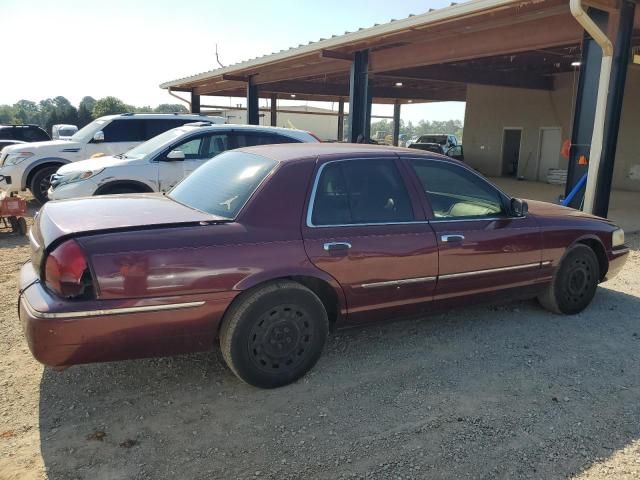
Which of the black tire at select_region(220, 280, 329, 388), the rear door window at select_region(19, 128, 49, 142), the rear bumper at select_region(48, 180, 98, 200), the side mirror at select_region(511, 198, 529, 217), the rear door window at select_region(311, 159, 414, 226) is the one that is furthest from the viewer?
the rear door window at select_region(19, 128, 49, 142)

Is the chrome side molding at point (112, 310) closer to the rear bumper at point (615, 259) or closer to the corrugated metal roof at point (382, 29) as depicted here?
the rear bumper at point (615, 259)

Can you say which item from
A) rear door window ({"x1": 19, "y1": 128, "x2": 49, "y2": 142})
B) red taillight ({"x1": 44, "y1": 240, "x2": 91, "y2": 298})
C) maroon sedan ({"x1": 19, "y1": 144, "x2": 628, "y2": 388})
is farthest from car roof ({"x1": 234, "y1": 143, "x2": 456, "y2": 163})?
rear door window ({"x1": 19, "y1": 128, "x2": 49, "y2": 142})

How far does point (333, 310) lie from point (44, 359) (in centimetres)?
179

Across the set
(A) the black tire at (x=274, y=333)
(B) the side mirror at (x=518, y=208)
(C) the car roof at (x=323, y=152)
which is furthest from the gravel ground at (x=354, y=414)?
(C) the car roof at (x=323, y=152)

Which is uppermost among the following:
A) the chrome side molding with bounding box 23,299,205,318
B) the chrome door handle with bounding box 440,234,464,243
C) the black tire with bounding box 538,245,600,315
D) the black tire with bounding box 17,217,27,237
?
the chrome door handle with bounding box 440,234,464,243

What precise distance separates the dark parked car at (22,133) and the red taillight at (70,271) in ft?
55.1

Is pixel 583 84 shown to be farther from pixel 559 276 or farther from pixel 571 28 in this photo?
pixel 559 276

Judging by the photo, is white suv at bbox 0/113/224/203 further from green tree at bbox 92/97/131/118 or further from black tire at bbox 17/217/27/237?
green tree at bbox 92/97/131/118

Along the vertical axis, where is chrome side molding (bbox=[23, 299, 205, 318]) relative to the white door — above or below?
below

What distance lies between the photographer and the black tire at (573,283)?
473 cm

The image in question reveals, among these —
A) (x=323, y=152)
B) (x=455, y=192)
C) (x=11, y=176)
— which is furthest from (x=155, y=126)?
(x=455, y=192)

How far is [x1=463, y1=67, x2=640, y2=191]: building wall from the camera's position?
1572cm

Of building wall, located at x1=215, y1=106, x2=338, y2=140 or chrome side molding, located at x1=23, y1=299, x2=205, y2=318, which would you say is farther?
building wall, located at x1=215, y1=106, x2=338, y2=140

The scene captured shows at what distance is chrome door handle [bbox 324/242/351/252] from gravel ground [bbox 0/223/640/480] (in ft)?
2.96
